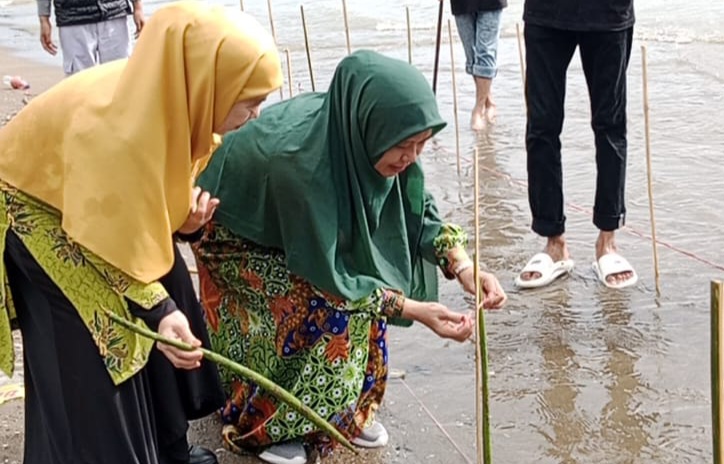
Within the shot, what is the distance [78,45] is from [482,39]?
2.40 meters

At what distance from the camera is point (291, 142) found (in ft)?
8.24

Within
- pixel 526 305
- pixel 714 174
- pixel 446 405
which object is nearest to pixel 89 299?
pixel 446 405

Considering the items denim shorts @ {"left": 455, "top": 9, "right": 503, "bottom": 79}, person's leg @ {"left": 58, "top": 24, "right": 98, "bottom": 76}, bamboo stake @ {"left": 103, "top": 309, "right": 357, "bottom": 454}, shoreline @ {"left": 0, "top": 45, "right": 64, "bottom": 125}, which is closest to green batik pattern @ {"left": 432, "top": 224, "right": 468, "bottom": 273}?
bamboo stake @ {"left": 103, "top": 309, "right": 357, "bottom": 454}

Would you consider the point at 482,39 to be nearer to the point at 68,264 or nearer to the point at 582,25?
the point at 582,25

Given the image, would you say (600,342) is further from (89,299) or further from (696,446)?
(89,299)

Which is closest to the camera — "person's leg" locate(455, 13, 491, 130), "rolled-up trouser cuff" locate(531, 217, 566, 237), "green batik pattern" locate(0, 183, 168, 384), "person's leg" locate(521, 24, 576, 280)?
"green batik pattern" locate(0, 183, 168, 384)

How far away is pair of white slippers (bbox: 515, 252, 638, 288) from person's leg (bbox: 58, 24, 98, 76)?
280 centimetres

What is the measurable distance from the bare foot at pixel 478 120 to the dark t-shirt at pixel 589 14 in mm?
2495

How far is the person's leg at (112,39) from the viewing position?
17.8ft

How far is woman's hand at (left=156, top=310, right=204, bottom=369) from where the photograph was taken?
200cm

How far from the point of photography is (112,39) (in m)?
5.46

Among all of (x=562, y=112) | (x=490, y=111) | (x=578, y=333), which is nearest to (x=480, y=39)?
(x=490, y=111)

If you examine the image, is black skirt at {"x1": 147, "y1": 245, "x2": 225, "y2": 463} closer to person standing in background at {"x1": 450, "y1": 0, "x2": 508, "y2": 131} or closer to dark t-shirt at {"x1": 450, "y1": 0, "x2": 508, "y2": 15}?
person standing in background at {"x1": 450, "y1": 0, "x2": 508, "y2": 131}

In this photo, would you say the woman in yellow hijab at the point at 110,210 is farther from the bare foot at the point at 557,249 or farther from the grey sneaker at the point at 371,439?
the bare foot at the point at 557,249
